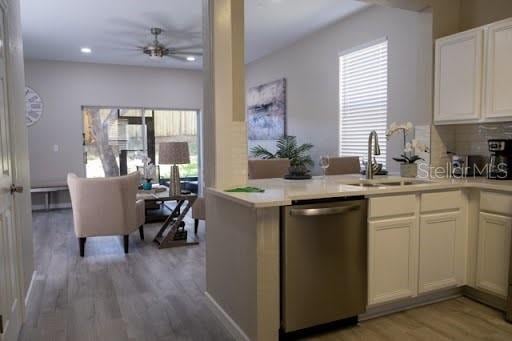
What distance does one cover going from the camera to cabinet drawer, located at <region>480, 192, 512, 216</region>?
2627mm

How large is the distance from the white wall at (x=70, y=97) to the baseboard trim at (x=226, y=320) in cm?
554

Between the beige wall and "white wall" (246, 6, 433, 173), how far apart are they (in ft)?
1.23

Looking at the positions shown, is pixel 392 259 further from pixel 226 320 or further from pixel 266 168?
pixel 266 168

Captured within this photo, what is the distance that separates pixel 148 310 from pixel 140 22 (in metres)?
3.72

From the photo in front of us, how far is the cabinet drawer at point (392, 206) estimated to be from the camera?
8.21 ft

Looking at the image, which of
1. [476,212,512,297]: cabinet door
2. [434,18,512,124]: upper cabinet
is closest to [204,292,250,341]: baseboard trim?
[476,212,512,297]: cabinet door

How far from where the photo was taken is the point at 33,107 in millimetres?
7012

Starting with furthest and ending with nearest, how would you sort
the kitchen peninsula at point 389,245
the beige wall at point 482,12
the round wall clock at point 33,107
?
the round wall clock at point 33,107, the beige wall at point 482,12, the kitchen peninsula at point 389,245

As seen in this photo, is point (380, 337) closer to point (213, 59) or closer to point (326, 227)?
point (326, 227)

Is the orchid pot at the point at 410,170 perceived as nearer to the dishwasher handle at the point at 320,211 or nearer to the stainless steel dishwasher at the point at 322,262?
the stainless steel dishwasher at the point at 322,262

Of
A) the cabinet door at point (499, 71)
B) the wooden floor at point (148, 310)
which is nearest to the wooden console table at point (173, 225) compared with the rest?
the wooden floor at point (148, 310)

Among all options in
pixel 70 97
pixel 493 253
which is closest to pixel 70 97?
pixel 70 97

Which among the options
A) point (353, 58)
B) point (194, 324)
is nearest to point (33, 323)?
point (194, 324)

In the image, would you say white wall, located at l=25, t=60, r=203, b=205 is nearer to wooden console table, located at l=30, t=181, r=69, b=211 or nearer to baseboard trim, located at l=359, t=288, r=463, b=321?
wooden console table, located at l=30, t=181, r=69, b=211
